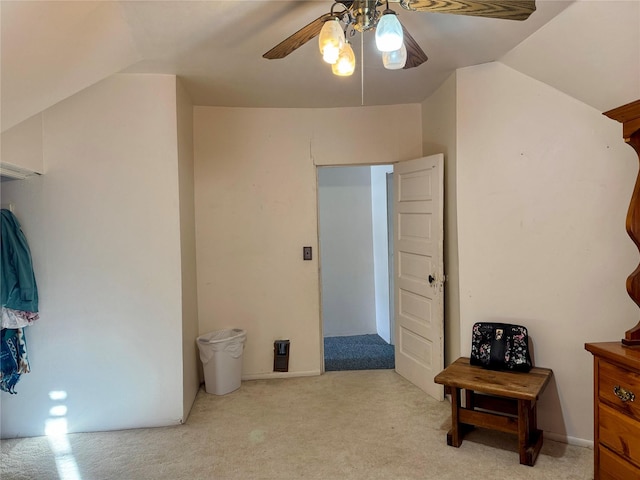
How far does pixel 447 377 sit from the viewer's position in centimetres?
238

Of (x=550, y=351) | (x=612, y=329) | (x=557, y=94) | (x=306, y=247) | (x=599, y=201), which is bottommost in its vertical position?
(x=550, y=351)

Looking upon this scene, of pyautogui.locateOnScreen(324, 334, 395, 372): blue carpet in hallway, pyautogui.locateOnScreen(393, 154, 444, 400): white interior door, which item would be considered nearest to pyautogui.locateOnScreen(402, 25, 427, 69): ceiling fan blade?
pyautogui.locateOnScreen(393, 154, 444, 400): white interior door

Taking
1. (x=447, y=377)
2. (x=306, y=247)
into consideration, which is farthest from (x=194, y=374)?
Result: (x=447, y=377)

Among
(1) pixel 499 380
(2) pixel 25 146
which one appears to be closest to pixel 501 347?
(1) pixel 499 380

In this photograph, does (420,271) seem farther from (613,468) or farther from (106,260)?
(106,260)

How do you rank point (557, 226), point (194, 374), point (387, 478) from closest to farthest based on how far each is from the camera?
point (387, 478) → point (557, 226) → point (194, 374)

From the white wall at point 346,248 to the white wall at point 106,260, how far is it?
7.63ft

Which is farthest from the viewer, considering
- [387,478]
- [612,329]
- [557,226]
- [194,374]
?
[194,374]

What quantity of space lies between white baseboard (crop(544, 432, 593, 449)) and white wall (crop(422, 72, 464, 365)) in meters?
0.68

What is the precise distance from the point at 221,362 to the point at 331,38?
8.48ft

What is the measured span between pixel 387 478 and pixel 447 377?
64cm

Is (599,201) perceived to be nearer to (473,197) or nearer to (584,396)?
(473,197)

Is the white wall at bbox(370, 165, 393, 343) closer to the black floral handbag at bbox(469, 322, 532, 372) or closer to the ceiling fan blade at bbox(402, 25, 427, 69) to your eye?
the black floral handbag at bbox(469, 322, 532, 372)

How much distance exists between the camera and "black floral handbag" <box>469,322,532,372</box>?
2.44 meters
